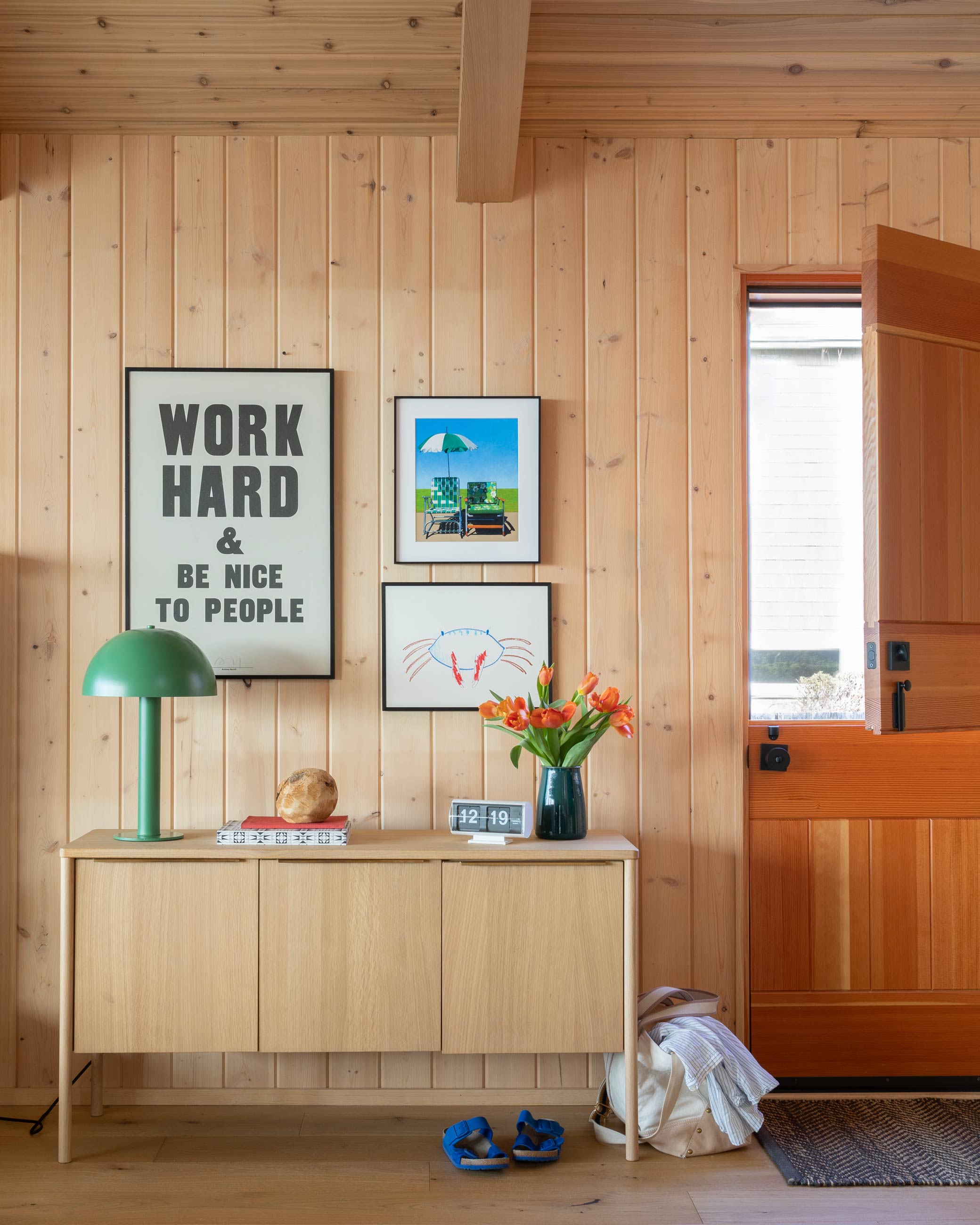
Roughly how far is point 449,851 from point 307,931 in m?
0.39

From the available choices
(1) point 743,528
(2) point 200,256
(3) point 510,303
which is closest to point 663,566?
(1) point 743,528

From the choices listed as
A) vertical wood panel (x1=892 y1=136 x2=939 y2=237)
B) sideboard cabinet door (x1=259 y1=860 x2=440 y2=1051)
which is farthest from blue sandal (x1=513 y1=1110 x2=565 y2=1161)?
vertical wood panel (x1=892 y1=136 x2=939 y2=237)

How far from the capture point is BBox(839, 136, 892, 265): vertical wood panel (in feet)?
9.00

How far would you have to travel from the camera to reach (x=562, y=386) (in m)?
2.71

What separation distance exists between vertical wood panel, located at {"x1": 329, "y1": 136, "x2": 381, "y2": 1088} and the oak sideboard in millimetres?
457

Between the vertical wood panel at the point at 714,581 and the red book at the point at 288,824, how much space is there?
992 millimetres

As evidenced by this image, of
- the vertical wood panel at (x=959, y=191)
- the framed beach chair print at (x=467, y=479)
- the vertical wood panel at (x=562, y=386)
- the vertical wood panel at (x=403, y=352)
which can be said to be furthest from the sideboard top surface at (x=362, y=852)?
the vertical wood panel at (x=959, y=191)

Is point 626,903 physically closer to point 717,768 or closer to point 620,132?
point 717,768

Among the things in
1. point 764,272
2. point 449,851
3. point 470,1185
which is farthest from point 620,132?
point 470,1185

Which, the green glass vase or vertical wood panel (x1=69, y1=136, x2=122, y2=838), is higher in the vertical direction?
vertical wood panel (x1=69, y1=136, x2=122, y2=838)

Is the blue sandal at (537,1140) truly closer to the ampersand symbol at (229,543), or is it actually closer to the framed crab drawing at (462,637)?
the framed crab drawing at (462,637)

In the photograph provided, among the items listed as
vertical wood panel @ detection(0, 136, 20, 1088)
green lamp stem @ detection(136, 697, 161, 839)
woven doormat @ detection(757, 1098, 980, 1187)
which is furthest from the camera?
vertical wood panel @ detection(0, 136, 20, 1088)

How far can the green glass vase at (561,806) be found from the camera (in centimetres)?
241

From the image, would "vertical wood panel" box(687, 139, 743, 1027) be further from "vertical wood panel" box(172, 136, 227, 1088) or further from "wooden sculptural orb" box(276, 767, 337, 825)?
"vertical wood panel" box(172, 136, 227, 1088)
